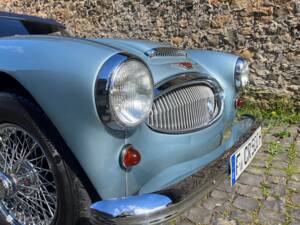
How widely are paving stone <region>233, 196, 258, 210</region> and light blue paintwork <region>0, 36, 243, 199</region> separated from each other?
0.66 meters

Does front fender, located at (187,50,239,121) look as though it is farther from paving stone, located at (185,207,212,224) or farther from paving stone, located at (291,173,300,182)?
paving stone, located at (291,173,300,182)

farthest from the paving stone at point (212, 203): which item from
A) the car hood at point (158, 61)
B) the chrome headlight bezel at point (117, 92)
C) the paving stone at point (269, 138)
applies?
the paving stone at point (269, 138)

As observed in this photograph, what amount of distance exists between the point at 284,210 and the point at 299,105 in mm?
2570

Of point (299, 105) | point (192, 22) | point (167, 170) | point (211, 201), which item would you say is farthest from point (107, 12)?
point (167, 170)

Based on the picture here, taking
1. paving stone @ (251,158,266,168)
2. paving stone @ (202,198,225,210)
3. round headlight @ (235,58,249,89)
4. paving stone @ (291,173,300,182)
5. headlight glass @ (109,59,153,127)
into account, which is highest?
headlight glass @ (109,59,153,127)

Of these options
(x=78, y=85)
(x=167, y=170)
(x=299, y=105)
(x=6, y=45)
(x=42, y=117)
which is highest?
(x=6, y=45)

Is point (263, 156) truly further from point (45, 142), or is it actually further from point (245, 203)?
point (45, 142)

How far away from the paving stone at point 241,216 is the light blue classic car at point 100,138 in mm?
384

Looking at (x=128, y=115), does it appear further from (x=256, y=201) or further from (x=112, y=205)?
(x=256, y=201)

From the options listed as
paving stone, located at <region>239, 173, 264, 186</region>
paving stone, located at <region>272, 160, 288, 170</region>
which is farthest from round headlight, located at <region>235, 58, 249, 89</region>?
paving stone, located at <region>272, 160, 288, 170</region>

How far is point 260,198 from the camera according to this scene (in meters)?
2.77

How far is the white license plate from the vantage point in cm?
219

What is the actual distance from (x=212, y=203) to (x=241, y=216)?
0.81 ft

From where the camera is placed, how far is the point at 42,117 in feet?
6.32
